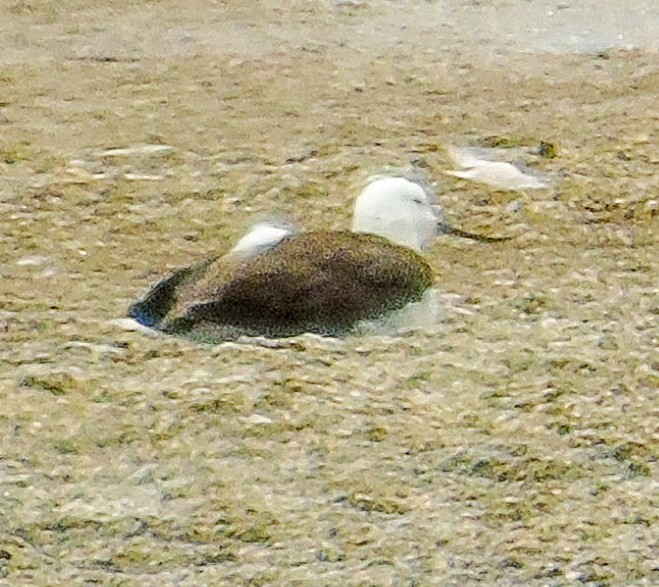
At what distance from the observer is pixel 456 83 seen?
2.04m

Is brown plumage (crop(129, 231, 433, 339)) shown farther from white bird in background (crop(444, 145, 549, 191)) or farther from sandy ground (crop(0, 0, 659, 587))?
white bird in background (crop(444, 145, 549, 191))

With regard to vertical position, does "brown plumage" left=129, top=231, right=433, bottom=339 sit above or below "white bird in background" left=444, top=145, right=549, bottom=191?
below

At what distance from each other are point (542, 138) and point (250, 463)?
830mm

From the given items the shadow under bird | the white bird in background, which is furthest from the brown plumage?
the white bird in background

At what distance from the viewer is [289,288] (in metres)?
1.42

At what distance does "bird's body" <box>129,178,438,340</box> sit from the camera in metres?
1.40

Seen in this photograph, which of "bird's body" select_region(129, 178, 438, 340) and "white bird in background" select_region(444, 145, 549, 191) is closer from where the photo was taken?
"bird's body" select_region(129, 178, 438, 340)

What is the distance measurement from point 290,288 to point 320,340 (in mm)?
67

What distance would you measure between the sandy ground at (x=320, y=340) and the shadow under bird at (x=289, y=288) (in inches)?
1.3

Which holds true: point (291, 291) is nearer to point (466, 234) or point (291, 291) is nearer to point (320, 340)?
point (320, 340)

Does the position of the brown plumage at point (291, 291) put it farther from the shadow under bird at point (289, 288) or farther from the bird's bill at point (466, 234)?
the bird's bill at point (466, 234)

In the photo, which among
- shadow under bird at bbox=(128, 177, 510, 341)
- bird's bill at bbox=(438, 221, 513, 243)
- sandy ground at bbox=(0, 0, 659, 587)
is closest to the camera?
sandy ground at bbox=(0, 0, 659, 587)

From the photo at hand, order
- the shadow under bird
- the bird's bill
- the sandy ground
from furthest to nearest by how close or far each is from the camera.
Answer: the bird's bill → the shadow under bird → the sandy ground

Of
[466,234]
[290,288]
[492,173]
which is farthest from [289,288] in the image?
[492,173]
